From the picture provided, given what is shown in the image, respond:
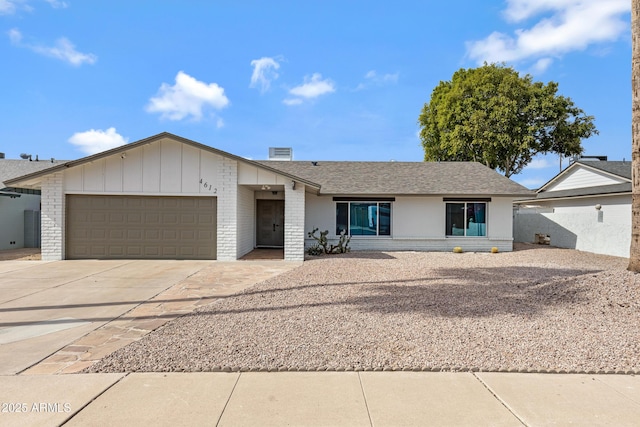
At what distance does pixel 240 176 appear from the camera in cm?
1284

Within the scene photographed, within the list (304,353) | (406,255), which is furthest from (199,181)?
(304,353)

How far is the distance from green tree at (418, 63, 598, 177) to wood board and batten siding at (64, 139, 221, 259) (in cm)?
1962

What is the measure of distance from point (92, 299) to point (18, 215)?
14.0 meters

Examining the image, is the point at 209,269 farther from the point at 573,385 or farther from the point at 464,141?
the point at 464,141

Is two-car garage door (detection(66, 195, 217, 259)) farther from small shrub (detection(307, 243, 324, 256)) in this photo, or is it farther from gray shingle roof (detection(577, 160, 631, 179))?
gray shingle roof (detection(577, 160, 631, 179))

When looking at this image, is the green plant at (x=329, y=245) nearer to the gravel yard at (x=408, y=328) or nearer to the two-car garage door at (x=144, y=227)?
the two-car garage door at (x=144, y=227)

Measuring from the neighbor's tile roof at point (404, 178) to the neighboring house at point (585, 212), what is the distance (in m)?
3.22

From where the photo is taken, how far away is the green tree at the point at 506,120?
2484cm

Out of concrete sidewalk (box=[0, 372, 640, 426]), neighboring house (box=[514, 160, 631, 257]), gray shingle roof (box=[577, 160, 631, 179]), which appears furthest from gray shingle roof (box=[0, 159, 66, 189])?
gray shingle roof (box=[577, 160, 631, 179])

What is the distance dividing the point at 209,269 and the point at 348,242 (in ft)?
22.0

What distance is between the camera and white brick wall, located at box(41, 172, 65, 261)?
41.1 ft

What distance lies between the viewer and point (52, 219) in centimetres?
1255

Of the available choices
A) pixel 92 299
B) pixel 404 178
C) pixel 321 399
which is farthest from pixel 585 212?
pixel 92 299

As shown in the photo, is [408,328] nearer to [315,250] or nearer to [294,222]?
[294,222]
